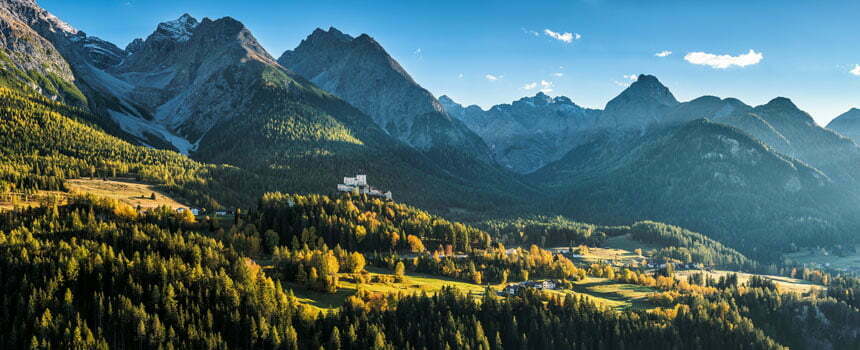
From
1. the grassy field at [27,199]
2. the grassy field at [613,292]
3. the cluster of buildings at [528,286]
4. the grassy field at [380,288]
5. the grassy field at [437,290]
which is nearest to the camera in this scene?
the grassy field at [380,288]

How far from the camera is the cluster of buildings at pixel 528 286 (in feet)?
527

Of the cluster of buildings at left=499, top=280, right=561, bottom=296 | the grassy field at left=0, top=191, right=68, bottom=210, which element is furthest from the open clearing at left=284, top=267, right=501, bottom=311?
the grassy field at left=0, top=191, right=68, bottom=210

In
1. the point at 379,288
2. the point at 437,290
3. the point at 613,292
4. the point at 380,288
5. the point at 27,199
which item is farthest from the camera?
the point at 27,199

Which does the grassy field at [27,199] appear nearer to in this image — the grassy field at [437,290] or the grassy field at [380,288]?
the grassy field at [380,288]

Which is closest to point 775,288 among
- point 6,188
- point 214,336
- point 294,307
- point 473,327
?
point 473,327

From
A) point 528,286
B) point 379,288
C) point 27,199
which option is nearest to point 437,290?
point 379,288

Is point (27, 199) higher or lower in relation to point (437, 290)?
higher

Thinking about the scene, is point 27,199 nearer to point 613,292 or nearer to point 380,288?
point 380,288

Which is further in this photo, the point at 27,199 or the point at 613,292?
the point at 27,199

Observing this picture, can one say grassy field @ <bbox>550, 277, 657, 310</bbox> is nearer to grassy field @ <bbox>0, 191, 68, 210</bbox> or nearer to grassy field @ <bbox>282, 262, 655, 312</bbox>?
grassy field @ <bbox>282, 262, 655, 312</bbox>

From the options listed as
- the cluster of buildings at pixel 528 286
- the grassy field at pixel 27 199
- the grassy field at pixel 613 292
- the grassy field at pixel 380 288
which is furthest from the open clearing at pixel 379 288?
the grassy field at pixel 27 199

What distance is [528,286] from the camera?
16562 centimetres

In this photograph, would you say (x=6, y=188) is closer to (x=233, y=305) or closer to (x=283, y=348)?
(x=233, y=305)

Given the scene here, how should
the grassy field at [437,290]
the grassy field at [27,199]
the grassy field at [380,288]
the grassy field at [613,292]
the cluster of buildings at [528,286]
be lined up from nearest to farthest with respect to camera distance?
the grassy field at [380,288] → the grassy field at [437,290] → the cluster of buildings at [528,286] → the grassy field at [613,292] → the grassy field at [27,199]
